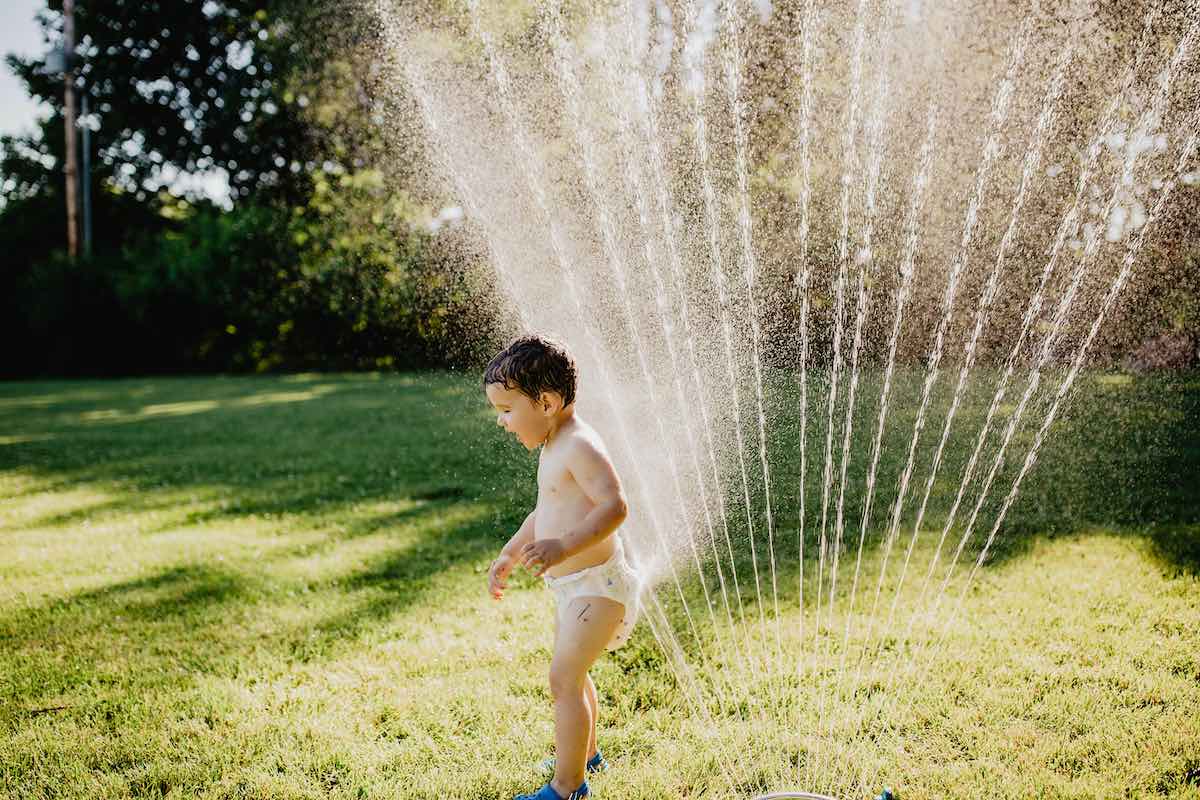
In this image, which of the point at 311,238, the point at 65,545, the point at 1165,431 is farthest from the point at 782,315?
the point at 311,238

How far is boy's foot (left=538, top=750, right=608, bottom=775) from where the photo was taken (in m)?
2.41

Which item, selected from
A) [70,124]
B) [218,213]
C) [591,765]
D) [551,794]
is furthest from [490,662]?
[218,213]

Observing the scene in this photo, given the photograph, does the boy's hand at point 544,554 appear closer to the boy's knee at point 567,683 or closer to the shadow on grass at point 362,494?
the boy's knee at point 567,683

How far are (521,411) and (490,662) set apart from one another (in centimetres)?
133

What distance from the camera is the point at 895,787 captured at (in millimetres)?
2285

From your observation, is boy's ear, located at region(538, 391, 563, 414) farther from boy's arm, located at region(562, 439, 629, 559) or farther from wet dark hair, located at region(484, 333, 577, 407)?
boy's arm, located at region(562, 439, 629, 559)

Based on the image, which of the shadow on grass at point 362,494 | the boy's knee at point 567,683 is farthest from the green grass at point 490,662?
the boy's knee at point 567,683

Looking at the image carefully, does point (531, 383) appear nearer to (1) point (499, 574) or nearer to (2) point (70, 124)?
(1) point (499, 574)

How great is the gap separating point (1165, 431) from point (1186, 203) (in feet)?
8.66

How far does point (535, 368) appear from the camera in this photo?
7.19 ft

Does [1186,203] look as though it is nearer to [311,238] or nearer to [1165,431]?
[1165,431]

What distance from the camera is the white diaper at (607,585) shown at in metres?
2.22

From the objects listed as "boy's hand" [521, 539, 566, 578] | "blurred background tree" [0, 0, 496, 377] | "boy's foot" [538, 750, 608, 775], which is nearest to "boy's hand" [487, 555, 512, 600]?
"boy's hand" [521, 539, 566, 578]

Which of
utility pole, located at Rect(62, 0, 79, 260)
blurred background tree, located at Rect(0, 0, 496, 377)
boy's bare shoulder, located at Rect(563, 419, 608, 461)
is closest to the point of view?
boy's bare shoulder, located at Rect(563, 419, 608, 461)
